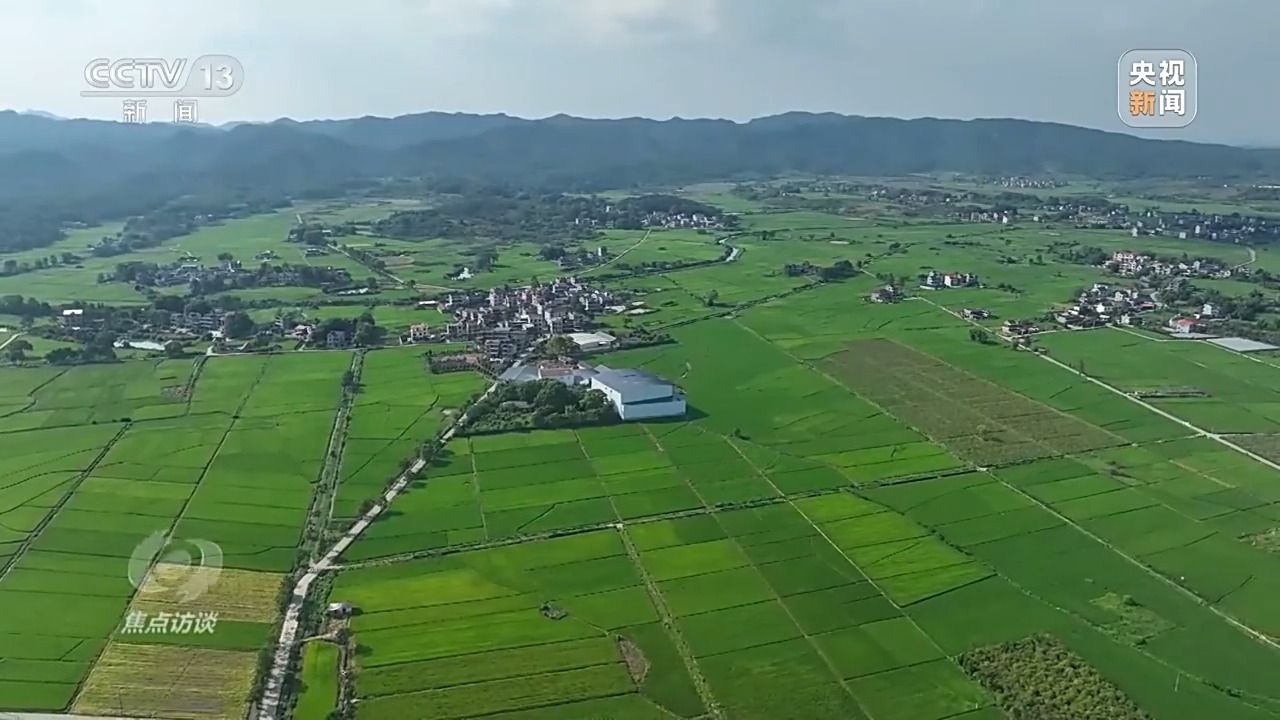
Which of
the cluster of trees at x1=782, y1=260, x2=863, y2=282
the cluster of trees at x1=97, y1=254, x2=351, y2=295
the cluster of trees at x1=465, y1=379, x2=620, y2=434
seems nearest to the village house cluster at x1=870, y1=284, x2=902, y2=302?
the cluster of trees at x1=782, y1=260, x2=863, y2=282

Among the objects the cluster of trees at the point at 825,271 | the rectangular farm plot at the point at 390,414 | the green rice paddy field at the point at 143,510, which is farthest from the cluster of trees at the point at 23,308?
the cluster of trees at the point at 825,271

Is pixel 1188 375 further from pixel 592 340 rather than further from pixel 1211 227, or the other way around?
pixel 1211 227

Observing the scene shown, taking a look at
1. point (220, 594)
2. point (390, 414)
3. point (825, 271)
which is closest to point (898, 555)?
point (220, 594)

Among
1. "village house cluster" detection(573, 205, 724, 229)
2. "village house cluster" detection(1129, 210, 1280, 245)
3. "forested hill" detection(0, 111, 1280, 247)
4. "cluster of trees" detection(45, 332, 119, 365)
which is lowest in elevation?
"cluster of trees" detection(45, 332, 119, 365)

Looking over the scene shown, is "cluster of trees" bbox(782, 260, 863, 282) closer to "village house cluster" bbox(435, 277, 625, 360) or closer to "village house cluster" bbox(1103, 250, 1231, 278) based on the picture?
"village house cluster" bbox(435, 277, 625, 360)

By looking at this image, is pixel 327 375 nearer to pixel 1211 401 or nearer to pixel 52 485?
pixel 52 485

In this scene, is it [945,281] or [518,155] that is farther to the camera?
[518,155]

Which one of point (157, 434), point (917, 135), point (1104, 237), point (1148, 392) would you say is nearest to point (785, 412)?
point (1148, 392)
